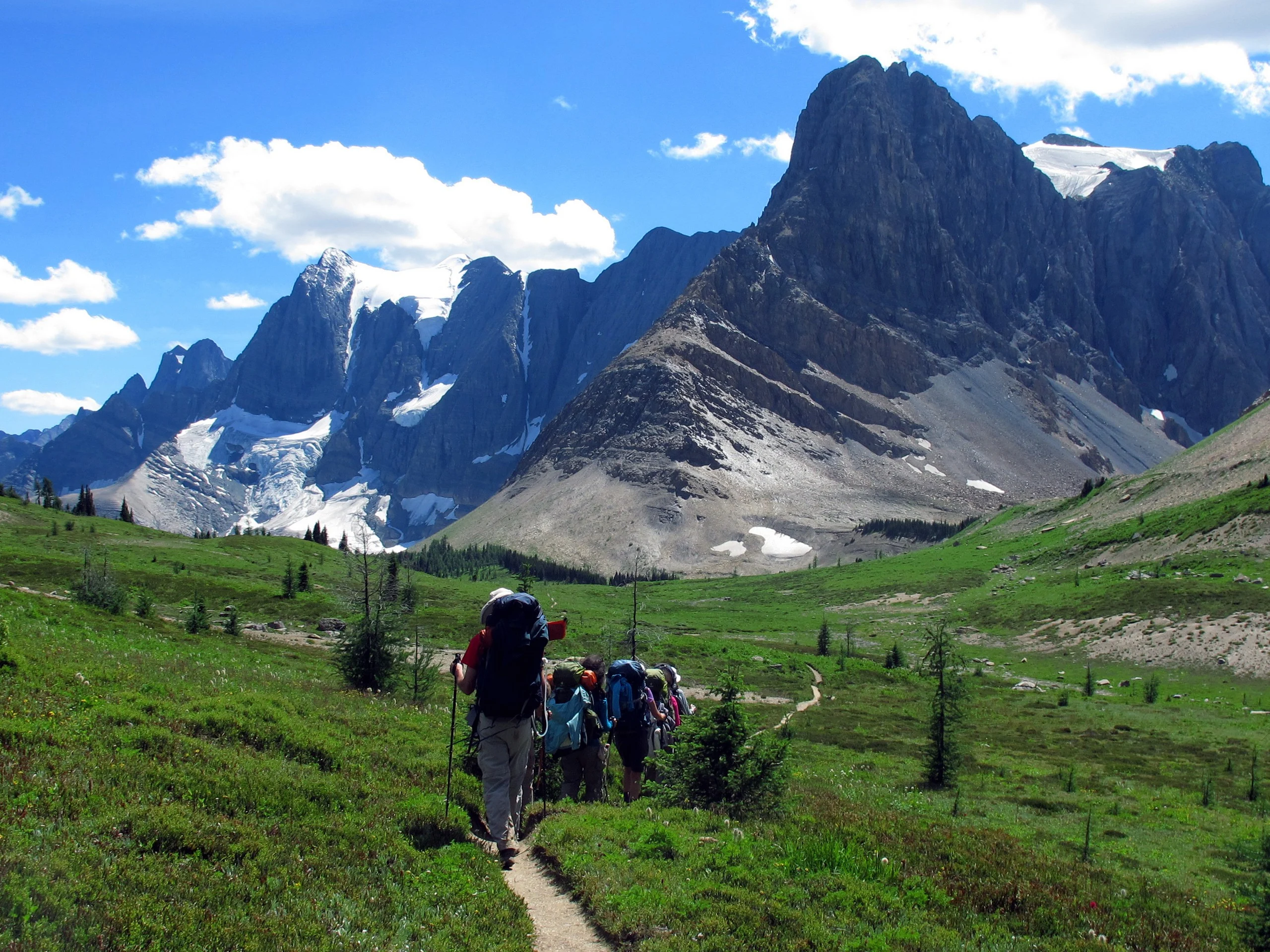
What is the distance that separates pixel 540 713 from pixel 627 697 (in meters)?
3.41

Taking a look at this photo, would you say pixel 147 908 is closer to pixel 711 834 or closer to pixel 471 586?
pixel 711 834

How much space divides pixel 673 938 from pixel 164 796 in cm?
576

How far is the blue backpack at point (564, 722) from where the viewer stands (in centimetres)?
1426

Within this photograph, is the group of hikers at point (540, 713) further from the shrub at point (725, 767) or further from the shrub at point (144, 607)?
the shrub at point (144, 607)

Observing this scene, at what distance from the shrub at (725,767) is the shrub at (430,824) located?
14.9ft

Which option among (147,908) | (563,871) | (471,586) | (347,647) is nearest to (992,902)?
(563,871)

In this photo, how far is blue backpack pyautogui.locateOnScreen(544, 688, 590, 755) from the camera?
14258 mm

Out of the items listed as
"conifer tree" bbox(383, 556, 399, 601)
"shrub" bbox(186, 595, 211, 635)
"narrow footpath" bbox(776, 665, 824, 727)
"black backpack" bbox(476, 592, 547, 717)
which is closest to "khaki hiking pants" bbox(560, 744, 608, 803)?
"black backpack" bbox(476, 592, 547, 717)

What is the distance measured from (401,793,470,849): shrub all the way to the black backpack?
1475mm

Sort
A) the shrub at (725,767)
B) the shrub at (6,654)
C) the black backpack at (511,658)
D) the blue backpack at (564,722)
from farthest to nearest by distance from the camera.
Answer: the shrub at (725,767), the blue backpack at (564,722), the shrub at (6,654), the black backpack at (511,658)

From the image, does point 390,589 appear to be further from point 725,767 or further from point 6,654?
point 725,767

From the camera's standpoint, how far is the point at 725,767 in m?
14.8

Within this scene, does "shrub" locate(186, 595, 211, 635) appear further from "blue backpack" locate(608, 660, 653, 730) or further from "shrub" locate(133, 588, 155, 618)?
"blue backpack" locate(608, 660, 653, 730)

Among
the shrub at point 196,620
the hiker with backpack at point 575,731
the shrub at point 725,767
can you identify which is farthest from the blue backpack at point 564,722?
the shrub at point 196,620
